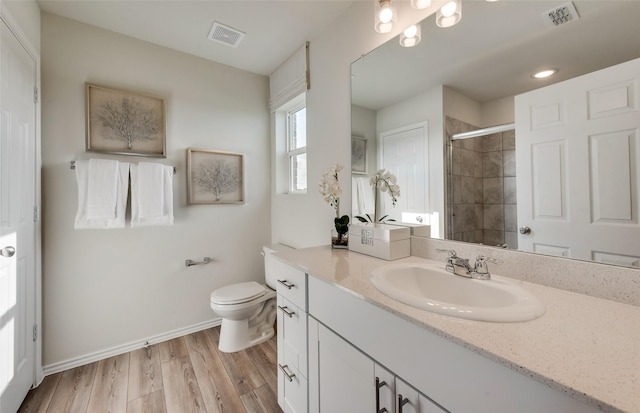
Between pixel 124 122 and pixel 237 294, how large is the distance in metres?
1.54

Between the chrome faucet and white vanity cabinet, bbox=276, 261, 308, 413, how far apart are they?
0.62 meters

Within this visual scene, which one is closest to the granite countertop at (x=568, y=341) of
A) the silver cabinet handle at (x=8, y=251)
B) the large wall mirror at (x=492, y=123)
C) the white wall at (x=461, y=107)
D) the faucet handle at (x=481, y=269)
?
the faucet handle at (x=481, y=269)

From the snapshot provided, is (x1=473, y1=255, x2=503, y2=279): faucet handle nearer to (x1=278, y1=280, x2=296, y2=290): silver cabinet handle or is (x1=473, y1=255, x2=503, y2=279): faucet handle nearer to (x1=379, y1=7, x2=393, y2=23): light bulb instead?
(x1=278, y1=280, x2=296, y2=290): silver cabinet handle

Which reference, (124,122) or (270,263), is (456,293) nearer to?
(270,263)

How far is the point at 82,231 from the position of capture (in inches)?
69.4

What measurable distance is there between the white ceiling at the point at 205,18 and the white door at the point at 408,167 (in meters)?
0.97

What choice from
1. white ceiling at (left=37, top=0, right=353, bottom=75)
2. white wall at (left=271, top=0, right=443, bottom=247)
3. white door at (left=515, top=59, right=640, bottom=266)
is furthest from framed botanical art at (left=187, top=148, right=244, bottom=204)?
white door at (left=515, top=59, right=640, bottom=266)

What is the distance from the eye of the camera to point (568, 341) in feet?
1.75

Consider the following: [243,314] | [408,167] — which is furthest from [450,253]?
[243,314]

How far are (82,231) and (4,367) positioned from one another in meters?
0.83

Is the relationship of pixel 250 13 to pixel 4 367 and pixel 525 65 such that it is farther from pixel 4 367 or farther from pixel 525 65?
pixel 4 367

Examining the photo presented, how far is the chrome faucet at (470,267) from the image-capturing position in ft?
3.00

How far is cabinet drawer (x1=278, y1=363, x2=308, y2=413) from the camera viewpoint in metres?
1.17

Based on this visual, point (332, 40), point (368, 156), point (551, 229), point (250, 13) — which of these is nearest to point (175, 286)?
point (368, 156)
